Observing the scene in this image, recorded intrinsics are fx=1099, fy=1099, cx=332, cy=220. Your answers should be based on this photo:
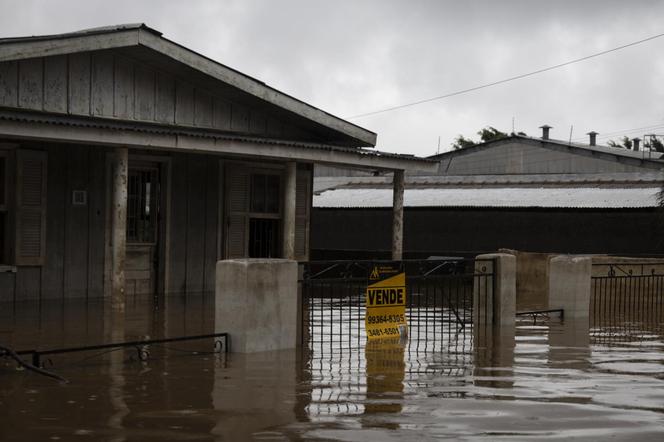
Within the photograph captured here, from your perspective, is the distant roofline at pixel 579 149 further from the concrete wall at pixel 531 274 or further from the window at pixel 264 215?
the window at pixel 264 215

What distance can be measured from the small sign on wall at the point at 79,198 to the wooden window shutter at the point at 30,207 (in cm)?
73

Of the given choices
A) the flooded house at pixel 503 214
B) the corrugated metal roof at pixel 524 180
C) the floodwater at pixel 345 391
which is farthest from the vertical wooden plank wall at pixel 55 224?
the corrugated metal roof at pixel 524 180

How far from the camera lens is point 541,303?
Answer: 2089 cm

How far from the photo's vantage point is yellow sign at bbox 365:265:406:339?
41.1 ft

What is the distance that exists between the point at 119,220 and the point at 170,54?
308 centimetres

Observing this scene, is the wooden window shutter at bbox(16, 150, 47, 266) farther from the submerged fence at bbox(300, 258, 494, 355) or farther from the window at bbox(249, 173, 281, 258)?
the window at bbox(249, 173, 281, 258)

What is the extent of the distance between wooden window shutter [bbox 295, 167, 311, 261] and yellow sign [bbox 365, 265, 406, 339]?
8686 mm

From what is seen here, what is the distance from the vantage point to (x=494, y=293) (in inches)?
568

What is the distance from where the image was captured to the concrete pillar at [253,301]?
1083 centimetres

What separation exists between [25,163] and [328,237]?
1742 cm

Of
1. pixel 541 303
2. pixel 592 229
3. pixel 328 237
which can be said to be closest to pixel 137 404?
pixel 541 303

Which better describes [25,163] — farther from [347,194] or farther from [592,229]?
[347,194]

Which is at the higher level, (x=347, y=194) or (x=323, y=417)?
(x=347, y=194)

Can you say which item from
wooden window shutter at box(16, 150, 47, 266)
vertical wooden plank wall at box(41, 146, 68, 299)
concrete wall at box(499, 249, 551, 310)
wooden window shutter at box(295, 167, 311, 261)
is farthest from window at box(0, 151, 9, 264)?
concrete wall at box(499, 249, 551, 310)
